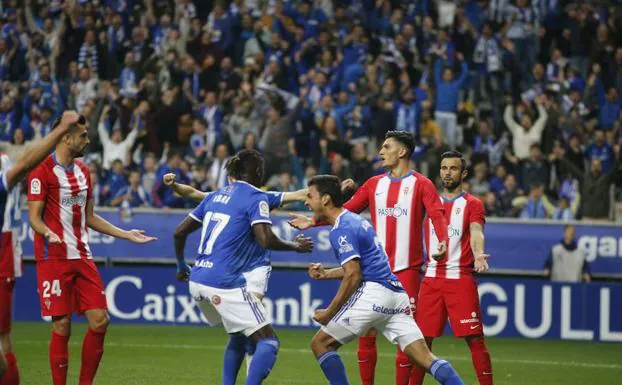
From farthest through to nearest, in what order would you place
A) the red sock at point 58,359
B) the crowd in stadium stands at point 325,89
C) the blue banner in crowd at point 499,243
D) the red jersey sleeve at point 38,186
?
1. the crowd in stadium stands at point 325,89
2. the blue banner in crowd at point 499,243
3. the red jersey sleeve at point 38,186
4. the red sock at point 58,359

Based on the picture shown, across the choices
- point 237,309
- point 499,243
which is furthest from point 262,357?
point 499,243

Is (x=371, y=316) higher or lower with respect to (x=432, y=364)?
higher

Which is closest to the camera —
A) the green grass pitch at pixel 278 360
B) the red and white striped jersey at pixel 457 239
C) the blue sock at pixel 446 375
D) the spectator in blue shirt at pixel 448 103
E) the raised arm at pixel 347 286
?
the raised arm at pixel 347 286

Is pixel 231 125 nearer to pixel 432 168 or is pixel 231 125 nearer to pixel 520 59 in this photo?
pixel 432 168

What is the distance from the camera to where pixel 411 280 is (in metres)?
11.0

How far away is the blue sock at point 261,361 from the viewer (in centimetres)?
916

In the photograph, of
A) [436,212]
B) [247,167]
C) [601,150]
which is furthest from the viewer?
[601,150]

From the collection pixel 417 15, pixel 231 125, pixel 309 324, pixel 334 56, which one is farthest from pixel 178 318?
pixel 417 15

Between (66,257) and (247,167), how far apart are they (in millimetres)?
2008

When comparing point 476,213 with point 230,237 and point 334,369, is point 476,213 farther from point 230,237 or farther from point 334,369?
point 230,237

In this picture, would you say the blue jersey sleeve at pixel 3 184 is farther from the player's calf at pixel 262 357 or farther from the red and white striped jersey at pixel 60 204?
the red and white striped jersey at pixel 60 204

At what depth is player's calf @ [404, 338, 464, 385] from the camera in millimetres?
9125

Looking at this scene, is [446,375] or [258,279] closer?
[446,375]

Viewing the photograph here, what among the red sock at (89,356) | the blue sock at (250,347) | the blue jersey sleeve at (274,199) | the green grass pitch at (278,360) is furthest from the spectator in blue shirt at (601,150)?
the red sock at (89,356)
